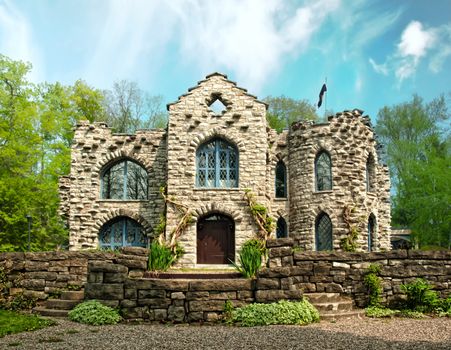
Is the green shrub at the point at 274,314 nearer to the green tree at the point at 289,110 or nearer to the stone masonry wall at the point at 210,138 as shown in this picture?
the stone masonry wall at the point at 210,138

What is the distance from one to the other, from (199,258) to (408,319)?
30.6 feet

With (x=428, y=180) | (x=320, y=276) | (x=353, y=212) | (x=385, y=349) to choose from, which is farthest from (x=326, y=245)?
(x=428, y=180)

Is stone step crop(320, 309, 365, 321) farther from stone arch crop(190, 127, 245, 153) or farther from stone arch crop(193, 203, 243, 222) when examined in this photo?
stone arch crop(190, 127, 245, 153)

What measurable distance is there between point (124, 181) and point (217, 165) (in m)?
4.59

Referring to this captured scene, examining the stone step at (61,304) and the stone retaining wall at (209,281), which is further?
the stone step at (61,304)

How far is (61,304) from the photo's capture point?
36.2 ft

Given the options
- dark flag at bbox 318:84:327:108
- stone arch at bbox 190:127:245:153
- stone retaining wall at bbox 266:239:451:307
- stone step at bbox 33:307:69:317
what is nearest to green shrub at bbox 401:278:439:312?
stone retaining wall at bbox 266:239:451:307

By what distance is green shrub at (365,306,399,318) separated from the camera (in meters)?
10.5

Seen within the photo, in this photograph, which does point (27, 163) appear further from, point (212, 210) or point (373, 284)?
point (373, 284)

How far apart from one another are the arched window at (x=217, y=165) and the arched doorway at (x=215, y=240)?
1.44 m

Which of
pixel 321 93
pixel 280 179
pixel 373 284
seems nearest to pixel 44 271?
pixel 373 284

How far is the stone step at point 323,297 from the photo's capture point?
10727mm

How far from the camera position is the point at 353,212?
18.5 meters

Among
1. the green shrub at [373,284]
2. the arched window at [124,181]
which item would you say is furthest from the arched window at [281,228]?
the green shrub at [373,284]
